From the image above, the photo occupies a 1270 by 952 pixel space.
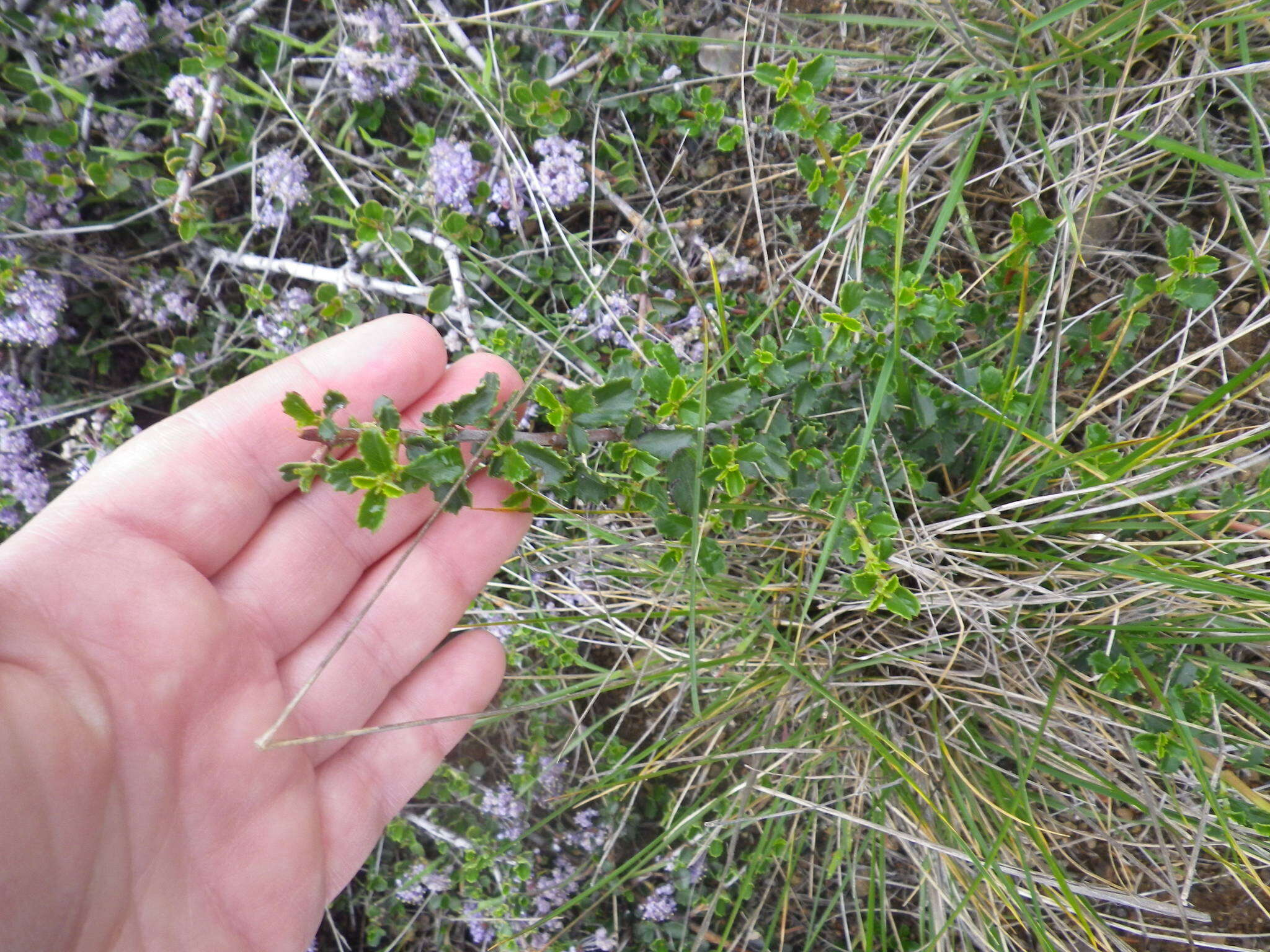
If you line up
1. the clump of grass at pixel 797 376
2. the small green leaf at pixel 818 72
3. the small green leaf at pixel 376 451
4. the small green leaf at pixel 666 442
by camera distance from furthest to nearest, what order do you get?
1. the clump of grass at pixel 797 376
2. the small green leaf at pixel 818 72
3. the small green leaf at pixel 666 442
4. the small green leaf at pixel 376 451

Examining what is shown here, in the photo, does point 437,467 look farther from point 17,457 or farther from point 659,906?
point 17,457

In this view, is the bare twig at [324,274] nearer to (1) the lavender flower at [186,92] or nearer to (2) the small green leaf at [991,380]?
(1) the lavender flower at [186,92]

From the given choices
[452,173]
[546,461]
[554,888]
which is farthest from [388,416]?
[554,888]

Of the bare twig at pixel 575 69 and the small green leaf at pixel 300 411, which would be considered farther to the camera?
the bare twig at pixel 575 69

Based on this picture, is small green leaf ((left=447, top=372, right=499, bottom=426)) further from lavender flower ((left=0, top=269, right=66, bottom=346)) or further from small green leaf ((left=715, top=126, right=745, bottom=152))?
lavender flower ((left=0, top=269, right=66, bottom=346))

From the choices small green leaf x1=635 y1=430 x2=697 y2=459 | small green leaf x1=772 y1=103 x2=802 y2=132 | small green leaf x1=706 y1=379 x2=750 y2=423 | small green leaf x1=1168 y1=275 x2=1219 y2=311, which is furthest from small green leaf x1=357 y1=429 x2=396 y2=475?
small green leaf x1=1168 y1=275 x2=1219 y2=311

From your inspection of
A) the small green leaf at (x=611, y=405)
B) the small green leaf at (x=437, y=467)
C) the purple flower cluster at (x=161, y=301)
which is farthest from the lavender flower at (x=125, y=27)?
the small green leaf at (x=611, y=405)
